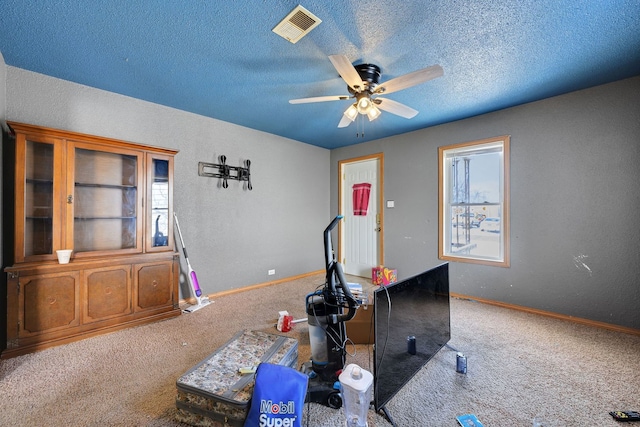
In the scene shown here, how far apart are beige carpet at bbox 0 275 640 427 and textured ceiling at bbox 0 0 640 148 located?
246cm

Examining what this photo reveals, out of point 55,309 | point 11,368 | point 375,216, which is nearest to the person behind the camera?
point 11,368

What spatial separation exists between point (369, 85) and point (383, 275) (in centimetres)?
281

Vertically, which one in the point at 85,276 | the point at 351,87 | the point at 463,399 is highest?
the point at 351,87

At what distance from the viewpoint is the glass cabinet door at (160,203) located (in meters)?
2.75

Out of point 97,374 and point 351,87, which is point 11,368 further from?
point 351,87

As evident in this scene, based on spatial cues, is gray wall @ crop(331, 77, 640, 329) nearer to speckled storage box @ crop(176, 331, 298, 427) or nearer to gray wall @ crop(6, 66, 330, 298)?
gray wall @ crop(6, 66, 330, 298)

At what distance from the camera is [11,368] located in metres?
1.88

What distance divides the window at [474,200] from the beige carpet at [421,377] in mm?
1132

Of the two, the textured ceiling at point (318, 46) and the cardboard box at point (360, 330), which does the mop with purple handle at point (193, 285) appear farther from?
the cardboard box at point (360, 330)

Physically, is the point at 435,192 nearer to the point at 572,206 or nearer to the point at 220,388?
the point at 572,206

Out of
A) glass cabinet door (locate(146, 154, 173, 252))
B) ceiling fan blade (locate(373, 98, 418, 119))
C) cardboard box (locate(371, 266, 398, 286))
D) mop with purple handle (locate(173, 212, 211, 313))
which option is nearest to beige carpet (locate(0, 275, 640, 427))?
mop with purple handle (locate(173, 212, 211, 313))

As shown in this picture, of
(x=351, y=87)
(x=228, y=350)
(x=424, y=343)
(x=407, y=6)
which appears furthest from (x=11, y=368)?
(x=407, y=6)

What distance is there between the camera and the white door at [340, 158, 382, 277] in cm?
456

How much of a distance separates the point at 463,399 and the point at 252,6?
9.20 ft
